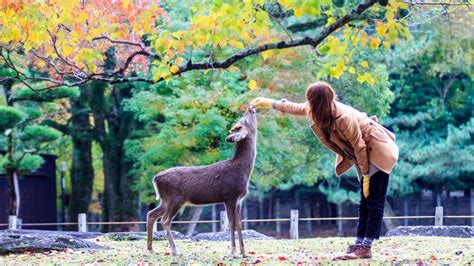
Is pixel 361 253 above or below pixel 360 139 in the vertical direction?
below

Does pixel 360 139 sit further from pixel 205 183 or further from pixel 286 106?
pixel 205 183

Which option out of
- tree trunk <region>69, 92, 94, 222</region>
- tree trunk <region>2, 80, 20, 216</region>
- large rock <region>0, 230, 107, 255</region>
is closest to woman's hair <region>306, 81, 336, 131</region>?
large rock <region>0, 230, 107, 255</region>

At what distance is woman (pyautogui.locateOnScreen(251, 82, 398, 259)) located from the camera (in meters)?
7.51

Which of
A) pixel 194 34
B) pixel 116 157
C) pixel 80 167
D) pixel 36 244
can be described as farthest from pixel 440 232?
pixel 80 167

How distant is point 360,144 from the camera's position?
300 inches

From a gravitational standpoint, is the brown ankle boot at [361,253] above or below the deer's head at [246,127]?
below

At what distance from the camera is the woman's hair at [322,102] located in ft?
24.5

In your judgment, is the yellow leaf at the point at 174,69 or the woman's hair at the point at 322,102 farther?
the yellow leaf at the point at 174,69

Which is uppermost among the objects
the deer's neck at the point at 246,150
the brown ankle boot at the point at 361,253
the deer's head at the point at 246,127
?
the deer's head at the point at 246,127

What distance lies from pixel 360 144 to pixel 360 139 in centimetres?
5

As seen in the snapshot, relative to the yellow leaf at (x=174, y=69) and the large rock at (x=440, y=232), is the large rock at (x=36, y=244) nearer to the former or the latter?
the yellow leaf at (x=174, y=69)

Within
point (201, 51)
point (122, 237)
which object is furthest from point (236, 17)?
point (201, 51)

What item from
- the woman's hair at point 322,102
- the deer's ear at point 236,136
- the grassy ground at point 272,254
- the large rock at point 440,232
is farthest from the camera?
the large rock at point 440,232

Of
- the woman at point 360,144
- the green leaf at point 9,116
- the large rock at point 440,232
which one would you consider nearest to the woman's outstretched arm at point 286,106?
the woman at point 360,144
